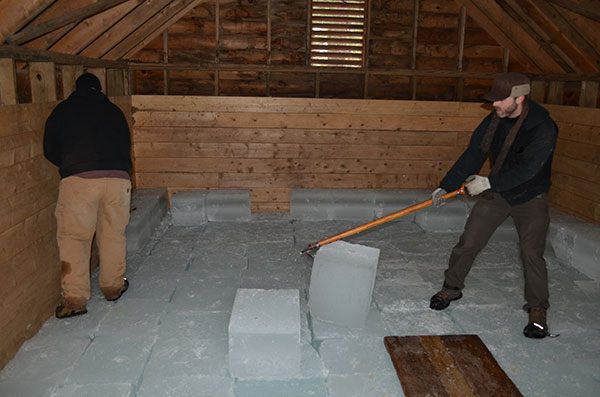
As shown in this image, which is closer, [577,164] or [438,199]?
[438,199]

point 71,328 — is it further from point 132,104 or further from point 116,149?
point 132,104

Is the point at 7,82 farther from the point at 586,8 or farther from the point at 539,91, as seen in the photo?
the point at 539,91

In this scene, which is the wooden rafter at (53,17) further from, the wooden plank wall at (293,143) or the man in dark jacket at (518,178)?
the man in dark jacket at (518,178)

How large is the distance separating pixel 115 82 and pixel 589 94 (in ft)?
18.4

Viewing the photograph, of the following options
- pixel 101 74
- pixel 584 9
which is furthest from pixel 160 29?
pixel 584 9

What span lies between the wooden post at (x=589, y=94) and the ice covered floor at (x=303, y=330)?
2.01 metres

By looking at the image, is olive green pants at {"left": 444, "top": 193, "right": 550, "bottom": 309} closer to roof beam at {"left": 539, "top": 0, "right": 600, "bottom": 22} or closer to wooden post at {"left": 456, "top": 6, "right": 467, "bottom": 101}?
roof beam at {"left": 539, "top": 0, "right": 600, "bottom": 22}

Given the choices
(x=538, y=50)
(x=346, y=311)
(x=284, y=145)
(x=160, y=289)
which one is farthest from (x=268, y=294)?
(x=538, y=50)

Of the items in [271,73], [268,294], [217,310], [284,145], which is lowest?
[217,310]

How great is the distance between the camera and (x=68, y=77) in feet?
13.8

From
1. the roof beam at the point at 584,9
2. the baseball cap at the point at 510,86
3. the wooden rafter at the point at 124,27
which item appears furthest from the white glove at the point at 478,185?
the wooden rafter at the point at 124,27

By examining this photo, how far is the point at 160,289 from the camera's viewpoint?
411 cm

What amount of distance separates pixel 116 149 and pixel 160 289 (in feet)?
4.15

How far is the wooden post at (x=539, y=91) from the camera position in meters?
6.62
